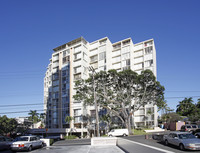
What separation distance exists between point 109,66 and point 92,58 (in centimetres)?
777

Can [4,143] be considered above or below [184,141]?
below

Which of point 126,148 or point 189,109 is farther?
point 189,109

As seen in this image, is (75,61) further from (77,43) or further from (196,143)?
(196,143)

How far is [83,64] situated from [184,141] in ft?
188

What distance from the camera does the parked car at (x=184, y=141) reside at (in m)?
15.3

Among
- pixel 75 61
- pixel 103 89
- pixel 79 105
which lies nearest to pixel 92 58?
pixel 75 61

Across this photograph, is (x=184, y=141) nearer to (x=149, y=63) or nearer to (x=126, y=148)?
(x=126, y=148)

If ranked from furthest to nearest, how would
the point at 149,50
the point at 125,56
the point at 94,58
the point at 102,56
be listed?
the point at 94,58 < the point at 102,56 < the point at 125,56 < the point at 149,50

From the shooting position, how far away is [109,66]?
72.9m

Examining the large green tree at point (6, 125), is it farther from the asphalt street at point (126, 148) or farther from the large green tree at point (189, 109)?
the large green tree at point (189, 109)

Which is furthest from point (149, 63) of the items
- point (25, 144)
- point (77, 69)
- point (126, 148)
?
point (25, 144)

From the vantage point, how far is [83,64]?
7119cm

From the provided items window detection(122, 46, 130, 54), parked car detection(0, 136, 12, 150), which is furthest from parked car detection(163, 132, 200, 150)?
window detection(122, 46, 130, 54)

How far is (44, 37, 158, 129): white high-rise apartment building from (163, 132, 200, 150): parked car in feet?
155
